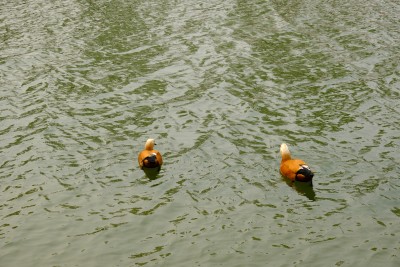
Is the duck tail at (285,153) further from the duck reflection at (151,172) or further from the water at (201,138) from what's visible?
the duck reflection at (151,172)

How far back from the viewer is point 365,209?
1747 cm

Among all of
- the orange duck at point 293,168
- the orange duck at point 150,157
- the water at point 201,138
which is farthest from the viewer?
the orange duck at point 150,157

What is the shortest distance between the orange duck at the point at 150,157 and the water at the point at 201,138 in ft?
1.31

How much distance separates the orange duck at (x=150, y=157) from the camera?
19.3 m

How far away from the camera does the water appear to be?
1623cm

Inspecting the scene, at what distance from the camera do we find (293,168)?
18672 millimetres

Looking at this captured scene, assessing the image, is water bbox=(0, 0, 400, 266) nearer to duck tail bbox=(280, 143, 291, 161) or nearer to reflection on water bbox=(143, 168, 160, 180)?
reflection on water bbox=(143, 168, 160, 180)

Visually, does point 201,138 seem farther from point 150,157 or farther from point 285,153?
point 285,153

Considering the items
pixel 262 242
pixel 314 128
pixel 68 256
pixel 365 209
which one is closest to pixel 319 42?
pixel 314 128

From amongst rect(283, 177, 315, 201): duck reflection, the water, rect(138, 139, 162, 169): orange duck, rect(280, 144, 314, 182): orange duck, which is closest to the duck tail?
rect(280, 144, 314, 182): orange duck

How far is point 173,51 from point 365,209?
1715 cm

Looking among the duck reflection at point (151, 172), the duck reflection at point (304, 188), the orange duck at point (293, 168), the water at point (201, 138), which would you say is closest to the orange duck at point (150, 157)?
the duck reflection at point (151, 172)

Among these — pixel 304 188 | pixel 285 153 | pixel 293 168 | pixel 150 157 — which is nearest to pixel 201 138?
pixel 150 157

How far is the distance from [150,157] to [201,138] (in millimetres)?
3475
